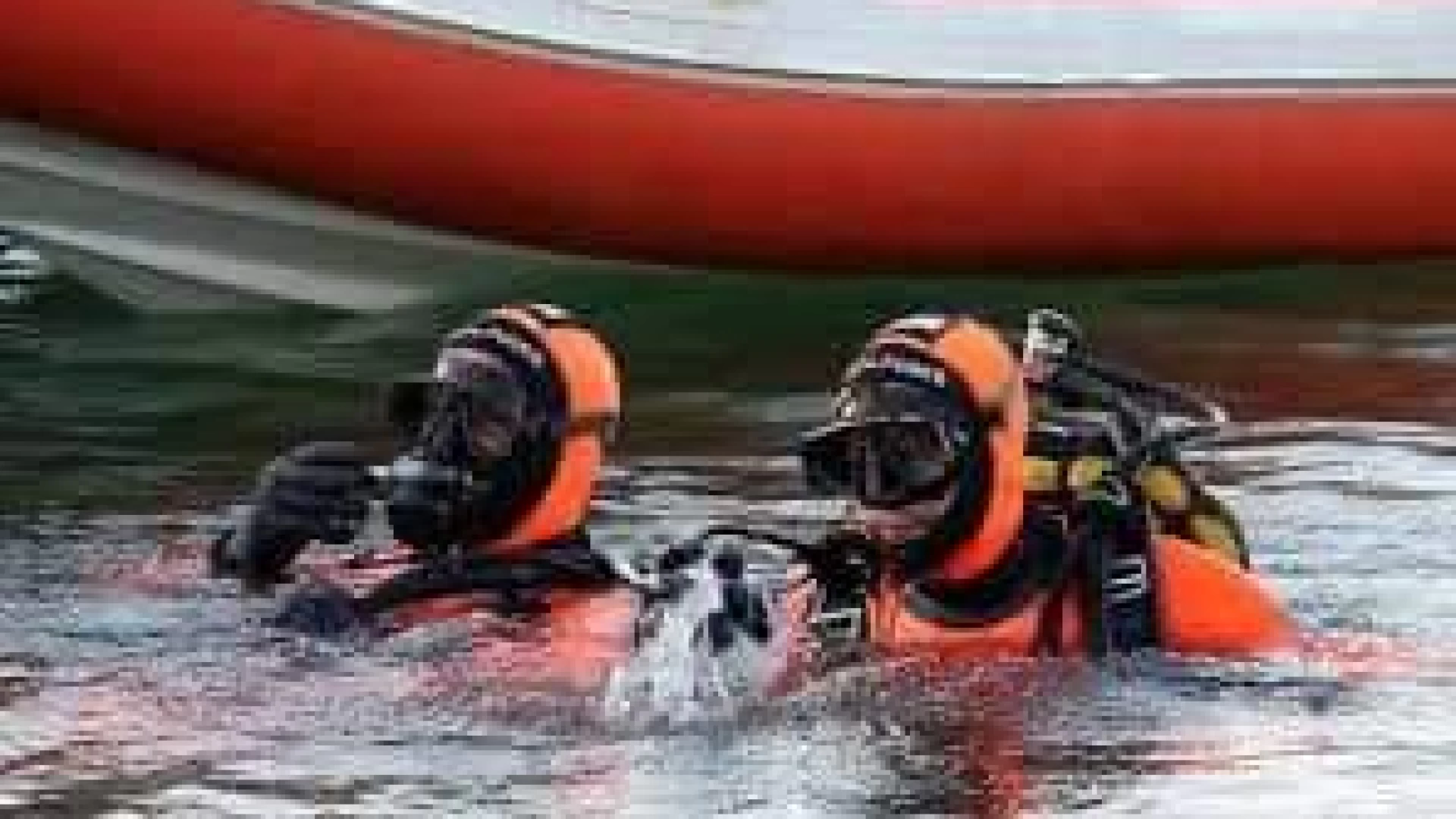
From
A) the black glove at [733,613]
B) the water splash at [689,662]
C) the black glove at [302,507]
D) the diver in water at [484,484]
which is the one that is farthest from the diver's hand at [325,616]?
the black glove at [733,613]

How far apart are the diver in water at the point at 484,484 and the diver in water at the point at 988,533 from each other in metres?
0.37

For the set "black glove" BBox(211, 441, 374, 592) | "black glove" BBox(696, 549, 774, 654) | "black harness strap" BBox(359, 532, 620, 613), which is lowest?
"black glove" BBox(696, 549, 774, 654)

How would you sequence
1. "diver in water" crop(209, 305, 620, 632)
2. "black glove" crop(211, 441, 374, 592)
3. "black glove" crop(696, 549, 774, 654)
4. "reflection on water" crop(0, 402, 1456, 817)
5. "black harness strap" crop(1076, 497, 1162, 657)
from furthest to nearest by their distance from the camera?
"black glove" crop(211, 441, 374, 592), "diver in water" crop(209, 305, 620, 632), "black harness strap" crop(1076, 497, 1162, 657), "black glove" crop(696, 549, 774, 654), "reflection on water" crop(0, 402, 1456, 817)

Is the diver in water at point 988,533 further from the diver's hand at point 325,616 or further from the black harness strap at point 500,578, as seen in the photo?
the diver's hand at point 325,616

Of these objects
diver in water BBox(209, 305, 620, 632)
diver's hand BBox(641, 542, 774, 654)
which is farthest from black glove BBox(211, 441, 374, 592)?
diver's hand BBox(641, 542, 774, 654)

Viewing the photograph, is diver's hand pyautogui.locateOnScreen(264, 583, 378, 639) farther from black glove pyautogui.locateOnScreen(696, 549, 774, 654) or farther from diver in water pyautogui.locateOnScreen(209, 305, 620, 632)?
black glove pyautogui.locateOnScreen(696, 549, 774, 654)

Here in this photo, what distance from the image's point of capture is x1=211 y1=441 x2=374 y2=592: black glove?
17.8ft

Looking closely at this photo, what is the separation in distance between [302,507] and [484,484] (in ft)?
1.20

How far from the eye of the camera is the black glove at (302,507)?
5438 millimetres

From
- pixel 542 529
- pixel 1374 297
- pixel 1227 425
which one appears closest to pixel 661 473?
pixel 1227 425

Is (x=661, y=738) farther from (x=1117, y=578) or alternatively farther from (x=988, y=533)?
(x=1117, y=578)

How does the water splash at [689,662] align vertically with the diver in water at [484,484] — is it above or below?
below

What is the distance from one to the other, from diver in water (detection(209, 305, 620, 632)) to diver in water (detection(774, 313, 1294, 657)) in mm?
373

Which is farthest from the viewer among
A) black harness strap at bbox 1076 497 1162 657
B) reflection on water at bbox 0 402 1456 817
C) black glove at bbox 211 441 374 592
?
black glove at bbox 211 441 374 592
